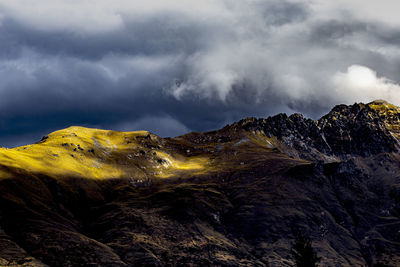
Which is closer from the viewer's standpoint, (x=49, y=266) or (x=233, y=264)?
(x=49, y=266)

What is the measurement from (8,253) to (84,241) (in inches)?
1419

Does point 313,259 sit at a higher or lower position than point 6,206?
lower

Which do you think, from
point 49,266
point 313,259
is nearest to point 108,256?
point 49,266

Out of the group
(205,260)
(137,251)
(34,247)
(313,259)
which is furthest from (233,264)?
(313,259)

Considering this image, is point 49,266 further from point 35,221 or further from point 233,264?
point 233,264

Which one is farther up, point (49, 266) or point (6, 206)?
point (6, 206)

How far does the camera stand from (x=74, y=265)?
160500 millimetres

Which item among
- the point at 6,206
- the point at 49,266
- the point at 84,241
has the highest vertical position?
the point at 6,206

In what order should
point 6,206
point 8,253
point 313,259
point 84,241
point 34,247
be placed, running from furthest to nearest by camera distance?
point 6,206 < point 84,241 < point 34,247 < point 8,253 < point 313,259

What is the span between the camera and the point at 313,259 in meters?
94.6

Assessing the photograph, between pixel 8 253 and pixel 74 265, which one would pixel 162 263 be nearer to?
pixel 74 265

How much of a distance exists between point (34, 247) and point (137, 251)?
48066mm

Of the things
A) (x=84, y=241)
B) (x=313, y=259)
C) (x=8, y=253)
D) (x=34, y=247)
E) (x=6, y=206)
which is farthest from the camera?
(x=6, y=206)

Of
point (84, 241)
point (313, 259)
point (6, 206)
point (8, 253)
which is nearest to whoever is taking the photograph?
point (313, 259)
